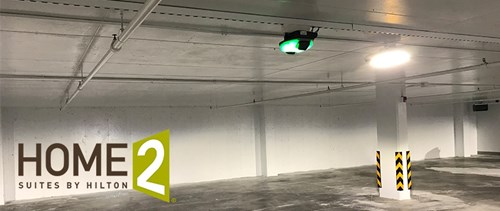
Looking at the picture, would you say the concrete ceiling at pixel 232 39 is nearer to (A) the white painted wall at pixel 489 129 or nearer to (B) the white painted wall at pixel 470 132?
(B) the white painted wall at pixel 470 132

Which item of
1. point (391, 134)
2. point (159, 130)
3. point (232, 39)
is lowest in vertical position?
point (391, 134)

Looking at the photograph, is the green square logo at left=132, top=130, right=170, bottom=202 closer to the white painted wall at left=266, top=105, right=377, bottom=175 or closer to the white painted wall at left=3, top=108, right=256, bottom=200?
the white painted wall at left=3, top=108, right=256, bottom=200

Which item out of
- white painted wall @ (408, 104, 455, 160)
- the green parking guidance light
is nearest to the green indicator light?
the green parking guidance light

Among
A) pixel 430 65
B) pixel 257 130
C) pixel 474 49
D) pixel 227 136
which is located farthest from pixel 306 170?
pixel 474 49

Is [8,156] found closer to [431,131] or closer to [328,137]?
[328,137]

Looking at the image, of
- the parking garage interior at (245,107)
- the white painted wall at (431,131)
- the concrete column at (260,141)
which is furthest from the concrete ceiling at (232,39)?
the white painted wall at (431,131)

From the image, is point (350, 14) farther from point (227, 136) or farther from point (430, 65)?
point (227, 136)

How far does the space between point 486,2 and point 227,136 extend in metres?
8.90

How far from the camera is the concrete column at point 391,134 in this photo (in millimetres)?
6555

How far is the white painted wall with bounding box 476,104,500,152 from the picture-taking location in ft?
51.2

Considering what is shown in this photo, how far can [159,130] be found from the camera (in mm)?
10438

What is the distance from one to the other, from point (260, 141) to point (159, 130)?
297 centimetres

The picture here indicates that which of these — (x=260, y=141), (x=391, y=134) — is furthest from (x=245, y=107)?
(x=391, y=134)

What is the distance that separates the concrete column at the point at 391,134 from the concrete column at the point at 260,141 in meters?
4.90
